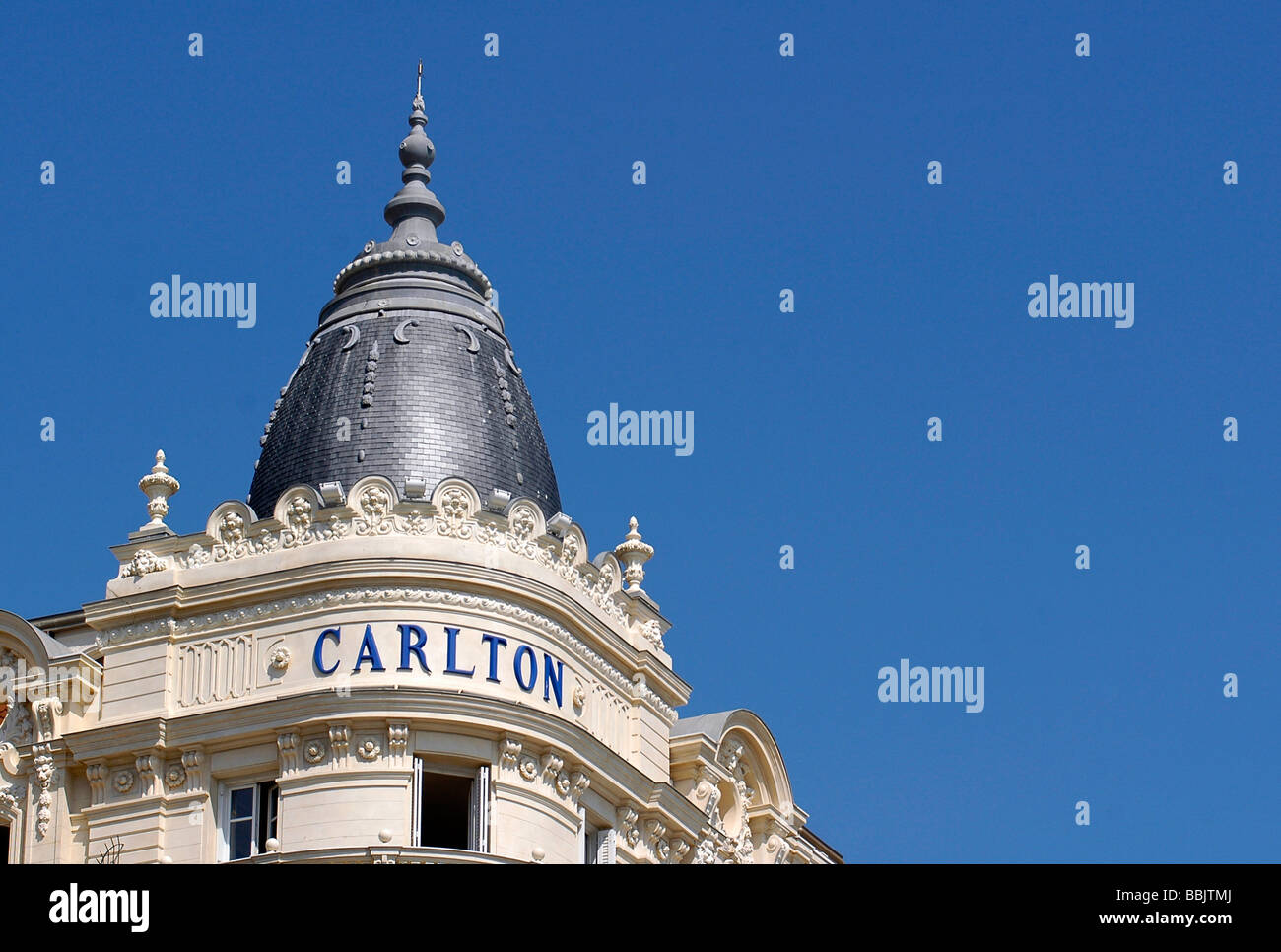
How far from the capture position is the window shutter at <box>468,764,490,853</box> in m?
41.8

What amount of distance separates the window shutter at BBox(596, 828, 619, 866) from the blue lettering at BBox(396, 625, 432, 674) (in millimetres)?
5124

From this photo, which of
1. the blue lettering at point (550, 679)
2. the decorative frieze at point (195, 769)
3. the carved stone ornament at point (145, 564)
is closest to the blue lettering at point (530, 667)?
the blue lettering at point (550, 679)

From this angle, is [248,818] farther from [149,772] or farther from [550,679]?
[550,679]

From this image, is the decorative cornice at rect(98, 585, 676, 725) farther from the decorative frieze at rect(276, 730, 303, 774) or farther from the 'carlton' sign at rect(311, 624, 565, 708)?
the decorative frieze at rect(276, 730, 303, 774)

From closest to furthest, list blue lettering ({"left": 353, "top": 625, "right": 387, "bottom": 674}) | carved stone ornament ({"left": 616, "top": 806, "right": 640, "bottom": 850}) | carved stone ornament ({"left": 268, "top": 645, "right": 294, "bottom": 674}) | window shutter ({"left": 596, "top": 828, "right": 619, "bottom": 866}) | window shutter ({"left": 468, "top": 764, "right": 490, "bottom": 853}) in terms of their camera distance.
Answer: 1. window shutter ({"left": 468, "top": 764, "right": 490, "bottom": 853})
2. blue lettering ({"left": 353, "top": 625, "right": 387, "bottom": 674})
3. carved stone ornament ({"left": 268, "top": 645, "right": 294, "bottom": 674})
4. window shutter ({"left": 596, "top": 828, "right": 619, "bottom": 866})
5. carved stone ornament ({"left": 616, "top": 806, "right": 640, "bottom": 850})

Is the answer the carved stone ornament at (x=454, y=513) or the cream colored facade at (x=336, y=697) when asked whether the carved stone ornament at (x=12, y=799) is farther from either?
the carved stone ornament at (x=454, y=513)

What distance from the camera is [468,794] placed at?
4300 centimetres

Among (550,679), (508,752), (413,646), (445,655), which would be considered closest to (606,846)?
(550,679)

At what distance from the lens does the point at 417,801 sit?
41.7 meters

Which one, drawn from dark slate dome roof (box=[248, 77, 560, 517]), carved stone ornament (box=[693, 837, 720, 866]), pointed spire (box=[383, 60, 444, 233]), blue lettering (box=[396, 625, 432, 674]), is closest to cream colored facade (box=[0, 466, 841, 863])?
blue lettering (box=[396, 625, 432, 674])

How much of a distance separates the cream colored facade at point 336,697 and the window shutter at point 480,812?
0.04m
